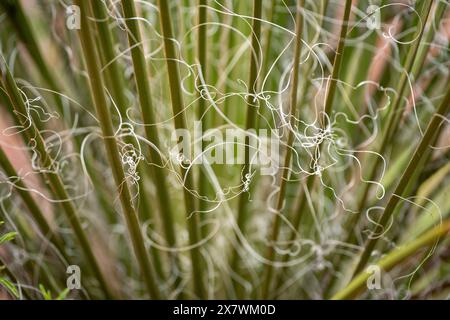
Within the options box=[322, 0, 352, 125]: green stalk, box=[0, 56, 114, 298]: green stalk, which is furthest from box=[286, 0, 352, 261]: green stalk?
box=[0, 56, 114, 298]: green stalk

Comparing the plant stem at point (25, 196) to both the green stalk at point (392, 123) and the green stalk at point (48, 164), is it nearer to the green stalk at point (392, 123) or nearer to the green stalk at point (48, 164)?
the green stalk at point (48, 164)

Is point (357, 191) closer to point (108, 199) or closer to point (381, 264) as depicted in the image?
point (381, 264)

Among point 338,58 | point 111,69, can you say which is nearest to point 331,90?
point 338,58

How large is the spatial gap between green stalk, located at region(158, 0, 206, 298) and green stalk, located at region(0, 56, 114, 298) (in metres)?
0.06

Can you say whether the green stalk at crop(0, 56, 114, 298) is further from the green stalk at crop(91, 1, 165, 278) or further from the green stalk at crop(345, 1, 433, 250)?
the green stalk at crop(345, 1, 433, 250)

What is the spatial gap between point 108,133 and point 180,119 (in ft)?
0.14

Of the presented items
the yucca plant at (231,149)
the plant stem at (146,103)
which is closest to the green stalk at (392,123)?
the yucca plant at (231,149)

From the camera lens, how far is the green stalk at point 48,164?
250mm

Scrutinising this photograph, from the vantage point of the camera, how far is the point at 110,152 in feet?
0.83

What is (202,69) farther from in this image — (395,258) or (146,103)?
(395,258)

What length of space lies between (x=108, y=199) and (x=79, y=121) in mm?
61

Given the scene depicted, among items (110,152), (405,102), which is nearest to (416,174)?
(405,102)

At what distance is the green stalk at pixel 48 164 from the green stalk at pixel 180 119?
59 millimetres

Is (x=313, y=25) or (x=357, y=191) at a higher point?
(x=313, y=25)
